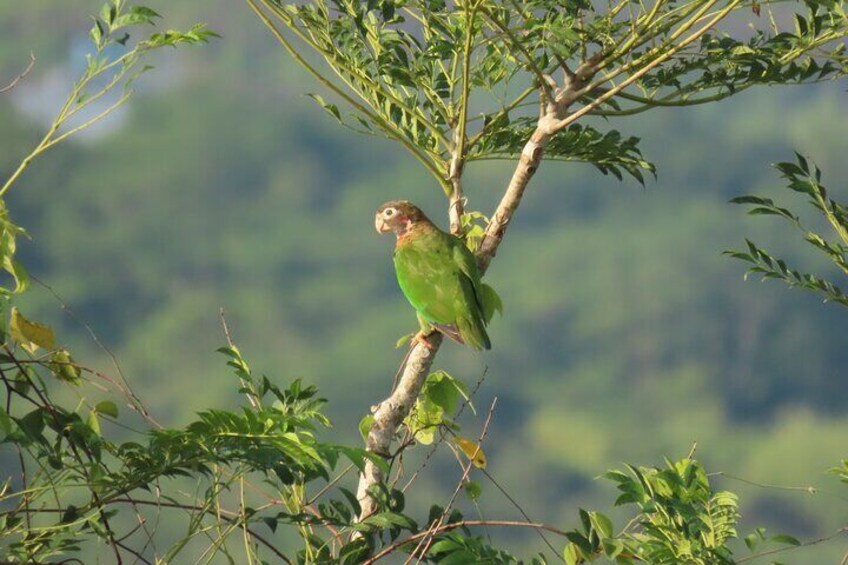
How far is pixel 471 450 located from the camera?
2.76m

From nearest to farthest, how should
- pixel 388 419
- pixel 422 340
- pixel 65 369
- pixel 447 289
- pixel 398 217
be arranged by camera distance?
pixel 65 369 < pixel 388 419 < pixel 422 340 < pixel 447 289 < pixel 398 217

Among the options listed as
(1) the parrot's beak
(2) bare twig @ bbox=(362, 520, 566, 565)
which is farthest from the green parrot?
(2) bare twig @ bbox=(362, 520, 566, 565)

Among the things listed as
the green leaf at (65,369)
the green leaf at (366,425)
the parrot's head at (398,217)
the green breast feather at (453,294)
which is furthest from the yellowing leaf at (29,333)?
the parrot's head at (398,217)

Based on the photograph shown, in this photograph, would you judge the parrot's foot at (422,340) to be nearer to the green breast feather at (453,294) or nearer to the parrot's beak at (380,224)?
the green breast feather at (453,294)

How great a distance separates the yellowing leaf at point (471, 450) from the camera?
2.71 m

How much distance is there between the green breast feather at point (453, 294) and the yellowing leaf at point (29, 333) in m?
0.92

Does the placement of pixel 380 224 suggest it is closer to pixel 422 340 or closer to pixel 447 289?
pixel 447 289

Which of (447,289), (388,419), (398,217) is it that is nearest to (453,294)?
(447,289)

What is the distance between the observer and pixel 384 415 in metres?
2.55

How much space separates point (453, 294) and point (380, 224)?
1.86 ft

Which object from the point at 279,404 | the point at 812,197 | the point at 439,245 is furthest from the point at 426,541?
the point at 812,197

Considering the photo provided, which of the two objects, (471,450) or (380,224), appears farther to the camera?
(380,224)

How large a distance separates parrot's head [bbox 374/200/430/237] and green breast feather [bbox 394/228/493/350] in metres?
0.27

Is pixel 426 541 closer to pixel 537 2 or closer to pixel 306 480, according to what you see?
pixel 306 480
